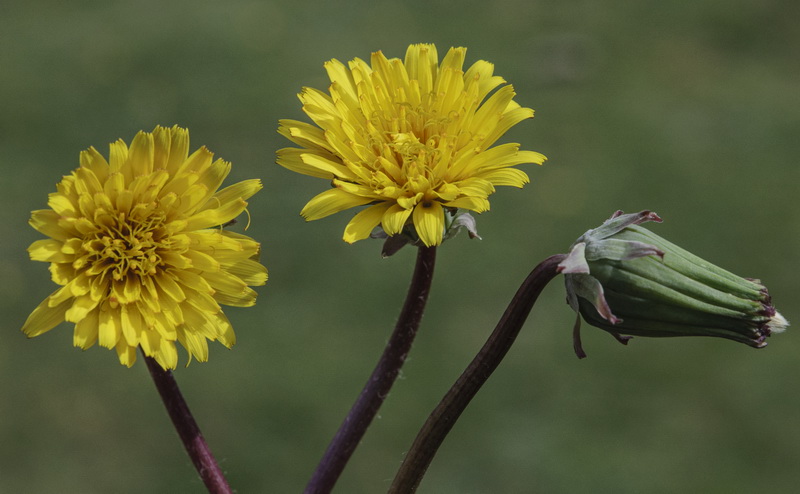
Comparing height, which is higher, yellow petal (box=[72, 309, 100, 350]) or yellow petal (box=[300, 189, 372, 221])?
yellow petal (box=[300, 189, 372, 221])

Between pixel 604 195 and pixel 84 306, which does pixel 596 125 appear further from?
pixel 84 306

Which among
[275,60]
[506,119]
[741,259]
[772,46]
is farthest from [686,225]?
[506,119]

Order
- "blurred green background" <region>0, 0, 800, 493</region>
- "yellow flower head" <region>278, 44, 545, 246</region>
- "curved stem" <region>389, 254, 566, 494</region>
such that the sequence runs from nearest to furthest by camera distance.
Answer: "curved stem" <region>389, 254, 566, 494</region> → "yellow flower head" <region>278, 44, 545, 246</region> → "blurred green background" <region>0, 0, 800, 493</region>

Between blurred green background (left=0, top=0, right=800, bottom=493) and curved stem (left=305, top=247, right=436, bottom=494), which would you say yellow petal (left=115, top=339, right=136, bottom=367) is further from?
blurred green background (left=0, top=0, right=800, bottom=493)

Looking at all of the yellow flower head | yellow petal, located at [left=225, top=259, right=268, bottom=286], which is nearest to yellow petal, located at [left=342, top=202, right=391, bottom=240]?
the yellow flower head

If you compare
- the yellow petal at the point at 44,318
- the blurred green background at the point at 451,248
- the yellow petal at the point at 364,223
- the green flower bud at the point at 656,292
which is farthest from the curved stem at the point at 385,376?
the blurred green background at the point at 451,248

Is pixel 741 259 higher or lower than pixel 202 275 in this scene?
lower
